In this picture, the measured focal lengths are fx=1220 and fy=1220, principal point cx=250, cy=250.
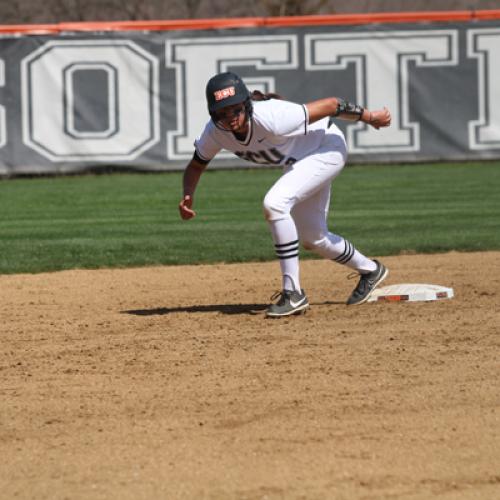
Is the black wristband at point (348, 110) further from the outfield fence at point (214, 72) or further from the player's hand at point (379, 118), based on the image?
the outfield fence at point (214, 72)

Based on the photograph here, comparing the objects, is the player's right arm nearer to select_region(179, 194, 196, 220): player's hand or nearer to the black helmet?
select_region(179, 194, 196, 220): player's hand

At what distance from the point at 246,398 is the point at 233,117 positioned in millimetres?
2239

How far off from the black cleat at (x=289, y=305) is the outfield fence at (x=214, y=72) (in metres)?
12.1

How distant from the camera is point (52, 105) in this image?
766 inches

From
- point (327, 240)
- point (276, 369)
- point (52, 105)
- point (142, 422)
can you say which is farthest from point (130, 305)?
point (52, 105)

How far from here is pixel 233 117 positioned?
23.5 ft

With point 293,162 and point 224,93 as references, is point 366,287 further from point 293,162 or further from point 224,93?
point 224,93

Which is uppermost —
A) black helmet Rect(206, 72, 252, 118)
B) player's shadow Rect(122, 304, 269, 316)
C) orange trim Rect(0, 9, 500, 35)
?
orange trim Rect(0, 9, 500, 35)

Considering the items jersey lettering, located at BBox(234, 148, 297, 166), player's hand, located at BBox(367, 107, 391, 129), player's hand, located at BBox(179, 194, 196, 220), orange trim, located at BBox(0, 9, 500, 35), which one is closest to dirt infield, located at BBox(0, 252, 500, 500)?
player's hand, located at BBox(179, 194, 196, 220)

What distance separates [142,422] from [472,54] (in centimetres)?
1575

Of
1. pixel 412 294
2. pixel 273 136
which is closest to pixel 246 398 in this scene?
pixel 273 136

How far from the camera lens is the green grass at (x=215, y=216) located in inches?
438

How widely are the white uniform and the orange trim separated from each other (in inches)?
475

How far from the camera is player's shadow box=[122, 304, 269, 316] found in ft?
26.4
